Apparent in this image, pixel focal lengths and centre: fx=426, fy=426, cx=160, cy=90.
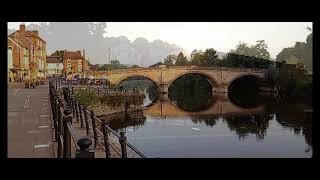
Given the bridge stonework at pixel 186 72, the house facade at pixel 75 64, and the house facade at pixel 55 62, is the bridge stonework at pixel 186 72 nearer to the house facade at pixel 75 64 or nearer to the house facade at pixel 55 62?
the house facade at pixel 75 64

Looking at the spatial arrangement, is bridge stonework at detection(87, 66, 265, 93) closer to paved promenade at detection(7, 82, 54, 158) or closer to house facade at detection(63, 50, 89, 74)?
house facade at detection(63, 50, 89, 74)

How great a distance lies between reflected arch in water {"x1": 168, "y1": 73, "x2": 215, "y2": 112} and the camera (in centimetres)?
1661

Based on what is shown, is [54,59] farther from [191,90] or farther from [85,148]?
[191,90]

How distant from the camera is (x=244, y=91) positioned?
22812 mm

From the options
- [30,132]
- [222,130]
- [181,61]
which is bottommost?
[222,130]

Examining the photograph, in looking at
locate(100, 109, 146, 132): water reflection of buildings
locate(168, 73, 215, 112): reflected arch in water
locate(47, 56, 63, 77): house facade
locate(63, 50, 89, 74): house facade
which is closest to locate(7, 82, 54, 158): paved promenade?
locate(47, 56, 63, 77): house facade

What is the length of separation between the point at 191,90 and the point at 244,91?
323 centimetres

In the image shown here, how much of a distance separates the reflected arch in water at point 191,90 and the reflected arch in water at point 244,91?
36.3 inches

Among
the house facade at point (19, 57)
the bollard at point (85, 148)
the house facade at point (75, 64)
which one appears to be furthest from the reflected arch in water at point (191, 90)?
the bollard at point (85, 148)

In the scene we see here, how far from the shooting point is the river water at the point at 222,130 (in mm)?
7177

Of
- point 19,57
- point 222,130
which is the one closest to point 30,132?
point 19,57

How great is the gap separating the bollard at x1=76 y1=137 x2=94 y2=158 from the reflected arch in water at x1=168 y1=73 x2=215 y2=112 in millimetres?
14237
